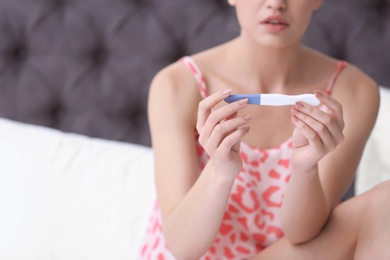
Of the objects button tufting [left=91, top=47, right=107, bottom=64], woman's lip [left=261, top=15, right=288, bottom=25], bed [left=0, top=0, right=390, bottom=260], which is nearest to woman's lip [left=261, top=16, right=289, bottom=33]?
woman's lip [left=261, top=15, right=288, bottom=25]

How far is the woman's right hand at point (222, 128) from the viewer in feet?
2.01

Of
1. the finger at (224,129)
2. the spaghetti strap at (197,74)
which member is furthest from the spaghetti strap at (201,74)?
the finger at (224,129)

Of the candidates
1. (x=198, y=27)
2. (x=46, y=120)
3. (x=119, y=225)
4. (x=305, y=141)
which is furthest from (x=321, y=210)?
(x=46, y=120)

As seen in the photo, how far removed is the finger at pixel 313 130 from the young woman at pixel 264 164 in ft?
0.04

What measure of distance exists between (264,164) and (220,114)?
253 mm

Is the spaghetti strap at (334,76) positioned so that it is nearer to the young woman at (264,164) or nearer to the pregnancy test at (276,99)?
the young woman at (264,164)

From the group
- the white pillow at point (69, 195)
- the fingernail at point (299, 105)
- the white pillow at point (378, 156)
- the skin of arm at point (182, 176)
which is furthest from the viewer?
the white pillow at point (378, 156)

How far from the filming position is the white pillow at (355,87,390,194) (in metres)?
1.07

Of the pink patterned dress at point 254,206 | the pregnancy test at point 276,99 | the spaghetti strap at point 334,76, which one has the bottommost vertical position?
the pink patterned dress at point 254,206

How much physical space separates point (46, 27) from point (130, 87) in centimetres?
17

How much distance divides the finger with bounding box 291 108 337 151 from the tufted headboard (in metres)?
0.51

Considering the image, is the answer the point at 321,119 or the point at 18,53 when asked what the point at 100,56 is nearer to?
the point at 18,53

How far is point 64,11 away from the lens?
1.14 m

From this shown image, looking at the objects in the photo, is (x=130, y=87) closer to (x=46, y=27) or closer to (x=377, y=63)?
(x=46, y=27)
